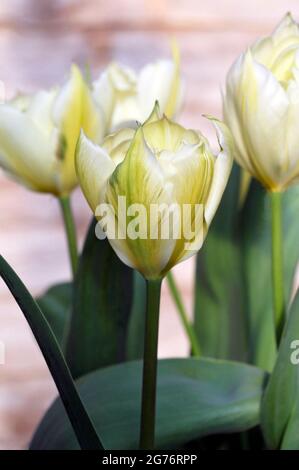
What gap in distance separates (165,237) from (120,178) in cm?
2

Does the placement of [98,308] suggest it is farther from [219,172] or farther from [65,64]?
[65,64]

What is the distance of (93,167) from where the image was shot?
0.67 ft

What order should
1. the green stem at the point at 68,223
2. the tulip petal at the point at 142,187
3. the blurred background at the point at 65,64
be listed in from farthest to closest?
1. the blurred background at the point at 65,64
2. the green stem at the point at 68,223
3. the tulip petal at the point at 142,187

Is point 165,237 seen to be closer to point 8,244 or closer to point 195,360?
point 195,360

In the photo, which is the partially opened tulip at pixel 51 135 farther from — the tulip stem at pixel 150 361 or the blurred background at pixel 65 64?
the blurred background at pixel 65 64

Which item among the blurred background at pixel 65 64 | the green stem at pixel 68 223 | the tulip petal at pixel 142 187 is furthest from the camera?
the blurred background at pixel 65 64

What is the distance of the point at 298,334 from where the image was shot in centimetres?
25

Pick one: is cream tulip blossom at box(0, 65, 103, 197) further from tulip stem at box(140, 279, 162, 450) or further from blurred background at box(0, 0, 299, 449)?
blurred background at box(0, 0, 299, 449)

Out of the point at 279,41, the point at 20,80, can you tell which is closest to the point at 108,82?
the point at 279,41

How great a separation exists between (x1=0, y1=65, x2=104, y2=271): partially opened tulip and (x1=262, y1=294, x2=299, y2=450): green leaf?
3.5 inches

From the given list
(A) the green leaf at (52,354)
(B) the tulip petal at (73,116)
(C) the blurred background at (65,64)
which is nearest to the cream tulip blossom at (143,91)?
(B) the tulip petal at (73,116)

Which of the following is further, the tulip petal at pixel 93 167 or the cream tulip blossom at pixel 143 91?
the cream tulip blossom at pixel 143 91

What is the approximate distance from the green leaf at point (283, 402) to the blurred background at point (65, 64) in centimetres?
46

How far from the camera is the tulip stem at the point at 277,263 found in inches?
10.4
